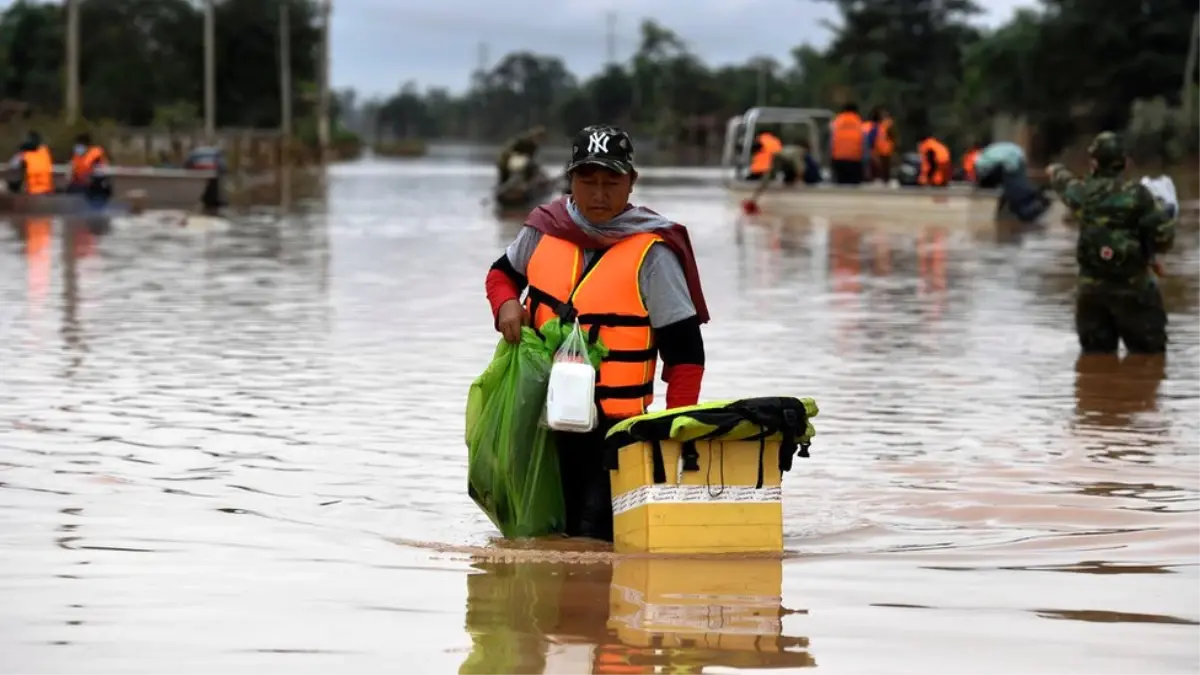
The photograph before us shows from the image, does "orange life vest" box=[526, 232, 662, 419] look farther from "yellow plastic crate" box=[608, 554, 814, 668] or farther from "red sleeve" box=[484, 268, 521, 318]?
"yellow plastic crate" box=[608, 554, 814, 668]

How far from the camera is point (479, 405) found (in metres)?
7.65

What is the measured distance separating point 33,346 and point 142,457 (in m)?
5.17

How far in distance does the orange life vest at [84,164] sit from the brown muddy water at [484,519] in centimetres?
A: 1561

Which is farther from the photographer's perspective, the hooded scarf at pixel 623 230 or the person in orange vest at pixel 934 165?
the person in orange vest at pixel 934 165

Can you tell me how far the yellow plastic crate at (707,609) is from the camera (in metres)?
6.24

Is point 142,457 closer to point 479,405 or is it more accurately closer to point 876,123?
point 479,405

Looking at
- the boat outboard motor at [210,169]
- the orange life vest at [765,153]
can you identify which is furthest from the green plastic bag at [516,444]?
the orange life vest at [765,153]

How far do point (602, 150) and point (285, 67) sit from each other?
89.1m

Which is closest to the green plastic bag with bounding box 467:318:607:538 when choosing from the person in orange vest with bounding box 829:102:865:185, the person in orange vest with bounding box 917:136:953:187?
the person in orange vest with bounding box 829:102:865:185

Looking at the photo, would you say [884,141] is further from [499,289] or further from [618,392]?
[618,392]

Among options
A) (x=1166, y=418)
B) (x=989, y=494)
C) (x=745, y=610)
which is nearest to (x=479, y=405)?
(x=745, y=610)

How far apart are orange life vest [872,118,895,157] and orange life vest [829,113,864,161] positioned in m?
1.39

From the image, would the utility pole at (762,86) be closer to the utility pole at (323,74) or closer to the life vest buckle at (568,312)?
the utility pole at (323,74)

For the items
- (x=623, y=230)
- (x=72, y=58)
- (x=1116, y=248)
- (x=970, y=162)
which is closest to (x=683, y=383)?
(x=623, y=230)
